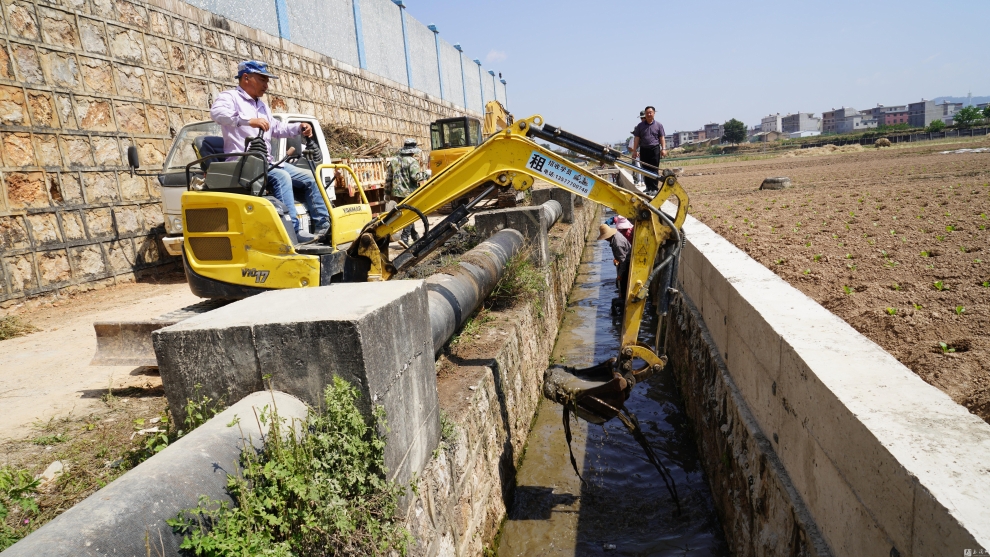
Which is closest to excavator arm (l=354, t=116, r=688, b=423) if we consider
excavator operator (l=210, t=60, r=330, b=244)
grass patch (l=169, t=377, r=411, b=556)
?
excavator operator (l=210, t=60, r=330, b=244)

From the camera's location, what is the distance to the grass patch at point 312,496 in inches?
77.9

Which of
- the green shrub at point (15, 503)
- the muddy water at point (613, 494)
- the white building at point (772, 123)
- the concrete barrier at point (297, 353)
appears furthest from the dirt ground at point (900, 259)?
the white building at point (772, 123)

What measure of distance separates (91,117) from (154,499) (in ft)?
32.4

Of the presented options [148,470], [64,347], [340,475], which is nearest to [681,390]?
[340,475]

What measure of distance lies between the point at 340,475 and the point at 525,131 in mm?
3280

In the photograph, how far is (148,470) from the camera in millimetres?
1980

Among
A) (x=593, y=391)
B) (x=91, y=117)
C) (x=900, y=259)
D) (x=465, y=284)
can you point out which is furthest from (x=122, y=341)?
(x=900, y=259)

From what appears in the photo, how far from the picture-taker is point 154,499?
186cm

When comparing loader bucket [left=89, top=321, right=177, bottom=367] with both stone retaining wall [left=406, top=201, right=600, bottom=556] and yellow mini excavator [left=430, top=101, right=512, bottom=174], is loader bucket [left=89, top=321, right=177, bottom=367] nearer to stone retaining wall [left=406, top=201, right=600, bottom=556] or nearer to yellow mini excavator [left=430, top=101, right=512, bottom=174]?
stone retaining wall [left=406, top=201, right=600, bottom=556]

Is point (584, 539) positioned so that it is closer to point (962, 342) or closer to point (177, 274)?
point (962, 342)

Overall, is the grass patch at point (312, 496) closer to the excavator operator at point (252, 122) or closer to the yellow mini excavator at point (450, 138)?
the excavator operator at point (252, 122)

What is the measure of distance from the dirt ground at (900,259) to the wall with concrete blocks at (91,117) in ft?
32.0

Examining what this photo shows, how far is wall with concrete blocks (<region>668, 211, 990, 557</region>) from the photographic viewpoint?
197cm

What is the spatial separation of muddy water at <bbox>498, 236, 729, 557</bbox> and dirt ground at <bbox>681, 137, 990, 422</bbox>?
6.04ft
